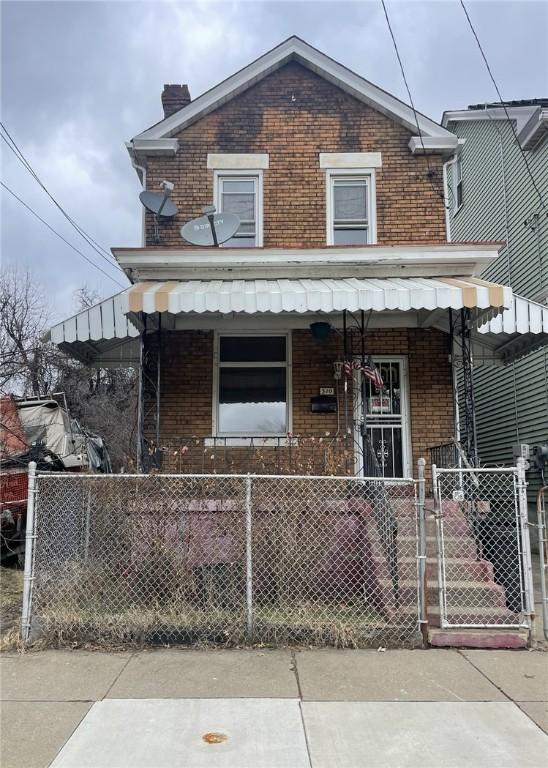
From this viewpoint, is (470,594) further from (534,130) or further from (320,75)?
(534,130)

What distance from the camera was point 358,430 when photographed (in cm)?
943

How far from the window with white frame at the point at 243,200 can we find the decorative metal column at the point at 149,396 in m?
2.43

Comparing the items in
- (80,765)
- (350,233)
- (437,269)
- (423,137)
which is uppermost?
(423,137)

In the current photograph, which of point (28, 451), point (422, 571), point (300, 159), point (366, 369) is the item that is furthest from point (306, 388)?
point (28, 451)

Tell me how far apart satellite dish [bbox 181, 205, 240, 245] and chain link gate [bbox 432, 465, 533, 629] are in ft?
15.8

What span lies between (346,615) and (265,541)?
1.02 m

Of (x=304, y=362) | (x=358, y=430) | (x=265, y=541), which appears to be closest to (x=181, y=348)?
(x=304, y=362)

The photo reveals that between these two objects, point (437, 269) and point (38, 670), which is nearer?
point (38, 670)

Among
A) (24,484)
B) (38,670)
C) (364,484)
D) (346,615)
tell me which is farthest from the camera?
(24,484)

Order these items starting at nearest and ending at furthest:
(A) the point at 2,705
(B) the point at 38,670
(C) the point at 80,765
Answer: (C) the point at 80,765
(A) the point at 2,705
(B) the point at 38,670

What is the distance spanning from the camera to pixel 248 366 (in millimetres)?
9719

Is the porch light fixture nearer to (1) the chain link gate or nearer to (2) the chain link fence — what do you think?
(1) the chain link gate

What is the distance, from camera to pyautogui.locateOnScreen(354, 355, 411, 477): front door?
9.45m

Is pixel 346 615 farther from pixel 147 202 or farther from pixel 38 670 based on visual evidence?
pixel 147 202
